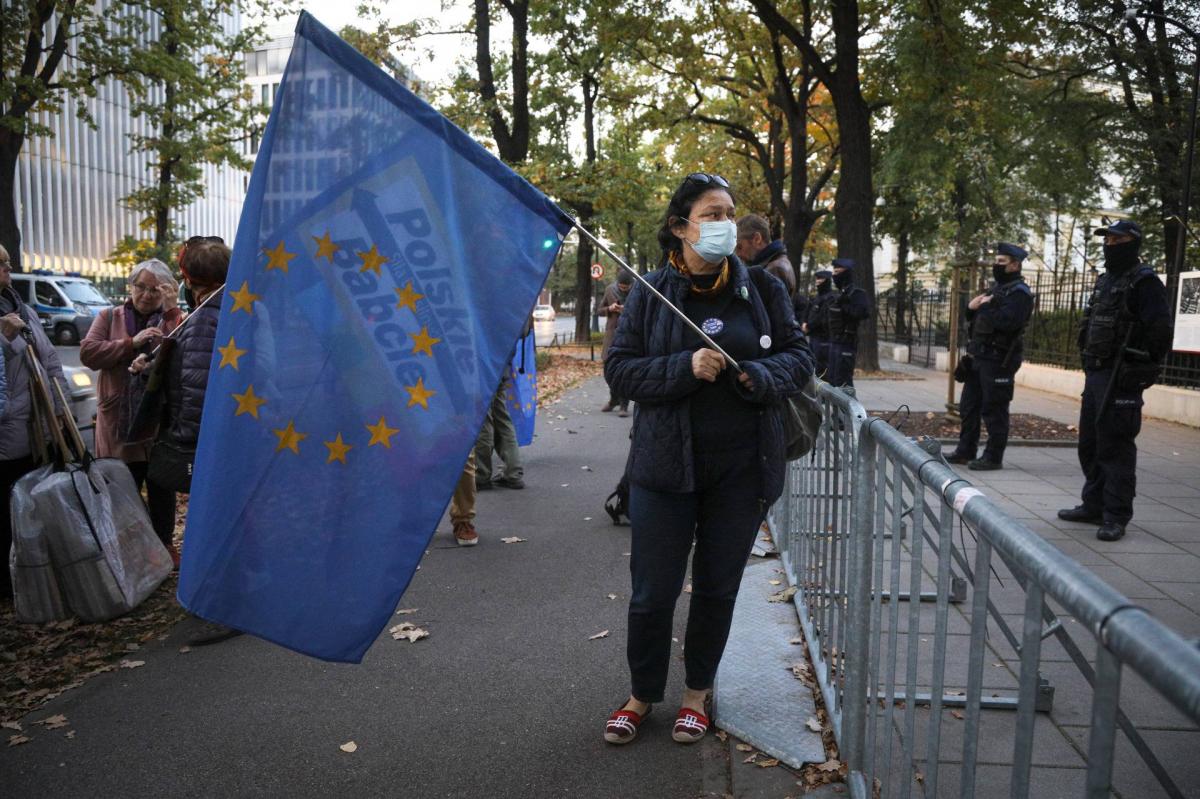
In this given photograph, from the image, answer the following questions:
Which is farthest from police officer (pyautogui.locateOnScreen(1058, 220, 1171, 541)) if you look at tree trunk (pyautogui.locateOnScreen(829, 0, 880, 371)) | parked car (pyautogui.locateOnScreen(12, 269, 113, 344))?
parked car (pyautogui.locateOnScreen(12, 269, 113, 344))

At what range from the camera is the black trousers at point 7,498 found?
491 cm

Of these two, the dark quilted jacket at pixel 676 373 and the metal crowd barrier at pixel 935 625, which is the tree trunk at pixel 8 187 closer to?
the metal crowd barrier at pixel 935 625

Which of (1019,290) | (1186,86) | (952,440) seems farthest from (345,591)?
(1186,86)

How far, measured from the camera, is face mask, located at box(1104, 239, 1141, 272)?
600 cm

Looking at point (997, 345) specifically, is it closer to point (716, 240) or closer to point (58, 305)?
point (716, 240)

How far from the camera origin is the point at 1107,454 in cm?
602

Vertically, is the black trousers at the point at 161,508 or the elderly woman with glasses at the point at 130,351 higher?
the elderly woman with glasses at the point at 130,351

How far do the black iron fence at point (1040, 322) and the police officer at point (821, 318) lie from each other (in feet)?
6.10

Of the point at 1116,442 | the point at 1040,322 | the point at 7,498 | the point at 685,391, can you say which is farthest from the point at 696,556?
the point at 1040,322

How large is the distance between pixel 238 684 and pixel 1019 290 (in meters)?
7.16

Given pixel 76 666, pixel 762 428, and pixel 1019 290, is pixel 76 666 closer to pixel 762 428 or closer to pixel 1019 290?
pixel 762 428

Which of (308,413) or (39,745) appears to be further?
(39,745)

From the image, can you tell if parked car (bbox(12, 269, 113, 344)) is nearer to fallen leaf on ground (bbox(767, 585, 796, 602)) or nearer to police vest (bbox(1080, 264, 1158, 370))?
fallen leaf on ground (bbox(767, 585, 796, 602))

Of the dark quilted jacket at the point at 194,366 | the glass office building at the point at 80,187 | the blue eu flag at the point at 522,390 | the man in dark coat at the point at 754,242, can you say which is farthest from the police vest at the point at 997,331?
the glass office building at the point at 80,187
